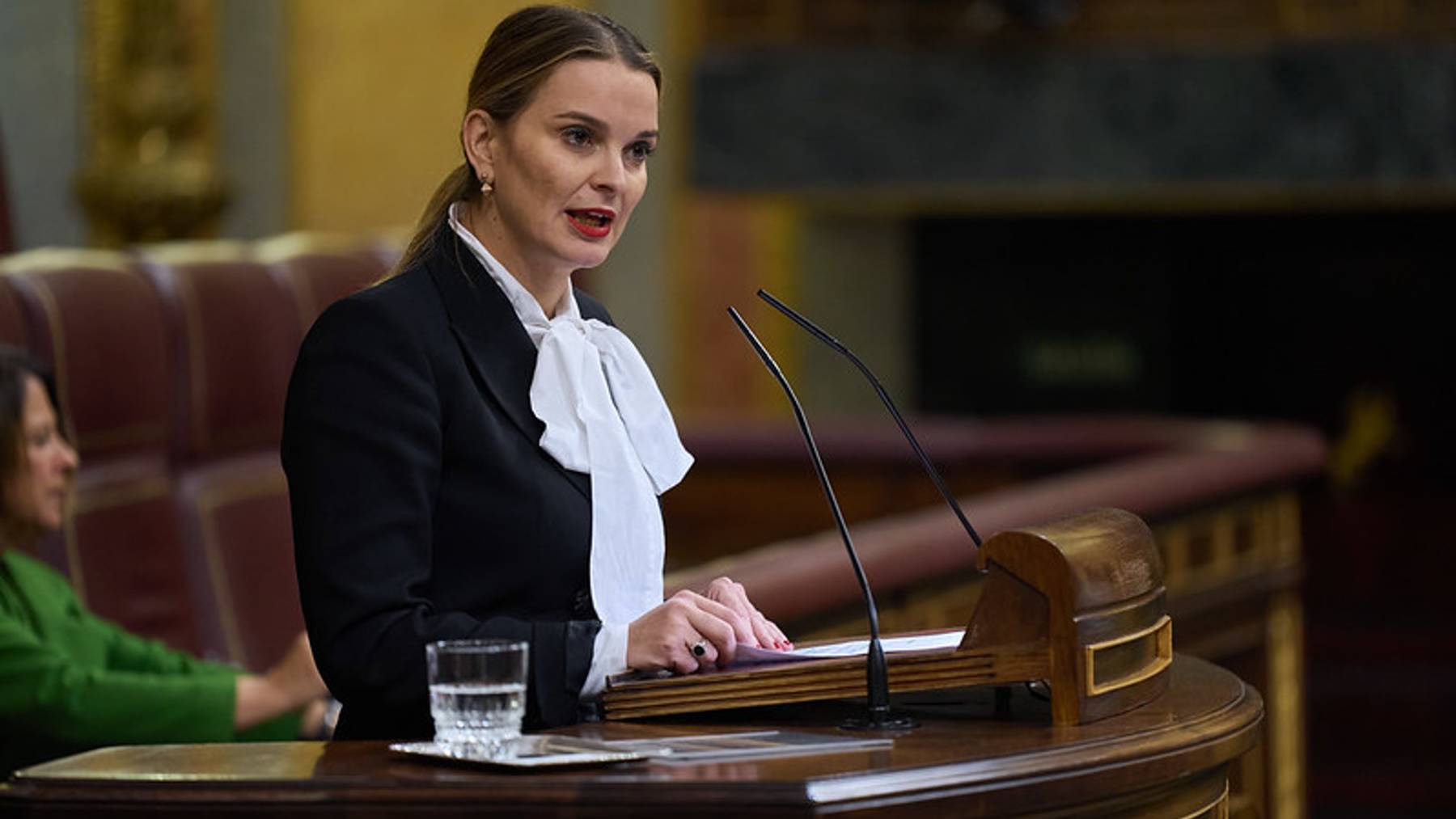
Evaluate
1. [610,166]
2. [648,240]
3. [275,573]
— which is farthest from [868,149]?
[610,166]

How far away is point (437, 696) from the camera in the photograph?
191cm

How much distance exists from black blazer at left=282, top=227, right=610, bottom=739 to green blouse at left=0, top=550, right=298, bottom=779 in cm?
119

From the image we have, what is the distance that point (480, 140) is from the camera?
221cm

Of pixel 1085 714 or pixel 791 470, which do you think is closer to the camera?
pixel 1085 714

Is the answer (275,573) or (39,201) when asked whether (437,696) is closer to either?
(275,573)

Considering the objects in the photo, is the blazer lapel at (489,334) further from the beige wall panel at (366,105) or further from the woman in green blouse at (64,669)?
the beige wall panel at (366,105)

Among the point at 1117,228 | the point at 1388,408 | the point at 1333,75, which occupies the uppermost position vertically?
the point at 1333,75

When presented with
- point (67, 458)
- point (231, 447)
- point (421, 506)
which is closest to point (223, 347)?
point (231, 447)

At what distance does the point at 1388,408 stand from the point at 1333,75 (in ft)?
5.04

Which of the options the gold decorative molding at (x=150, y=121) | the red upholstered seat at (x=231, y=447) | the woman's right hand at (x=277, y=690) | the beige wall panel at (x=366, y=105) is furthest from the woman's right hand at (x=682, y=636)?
the beige wall panel at (x=366, y=105)

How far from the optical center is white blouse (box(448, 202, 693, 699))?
2189 mm

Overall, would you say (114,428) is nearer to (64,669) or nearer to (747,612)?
(64,669)

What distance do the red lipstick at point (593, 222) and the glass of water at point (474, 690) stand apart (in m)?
0.44

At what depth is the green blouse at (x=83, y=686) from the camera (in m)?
3.21
